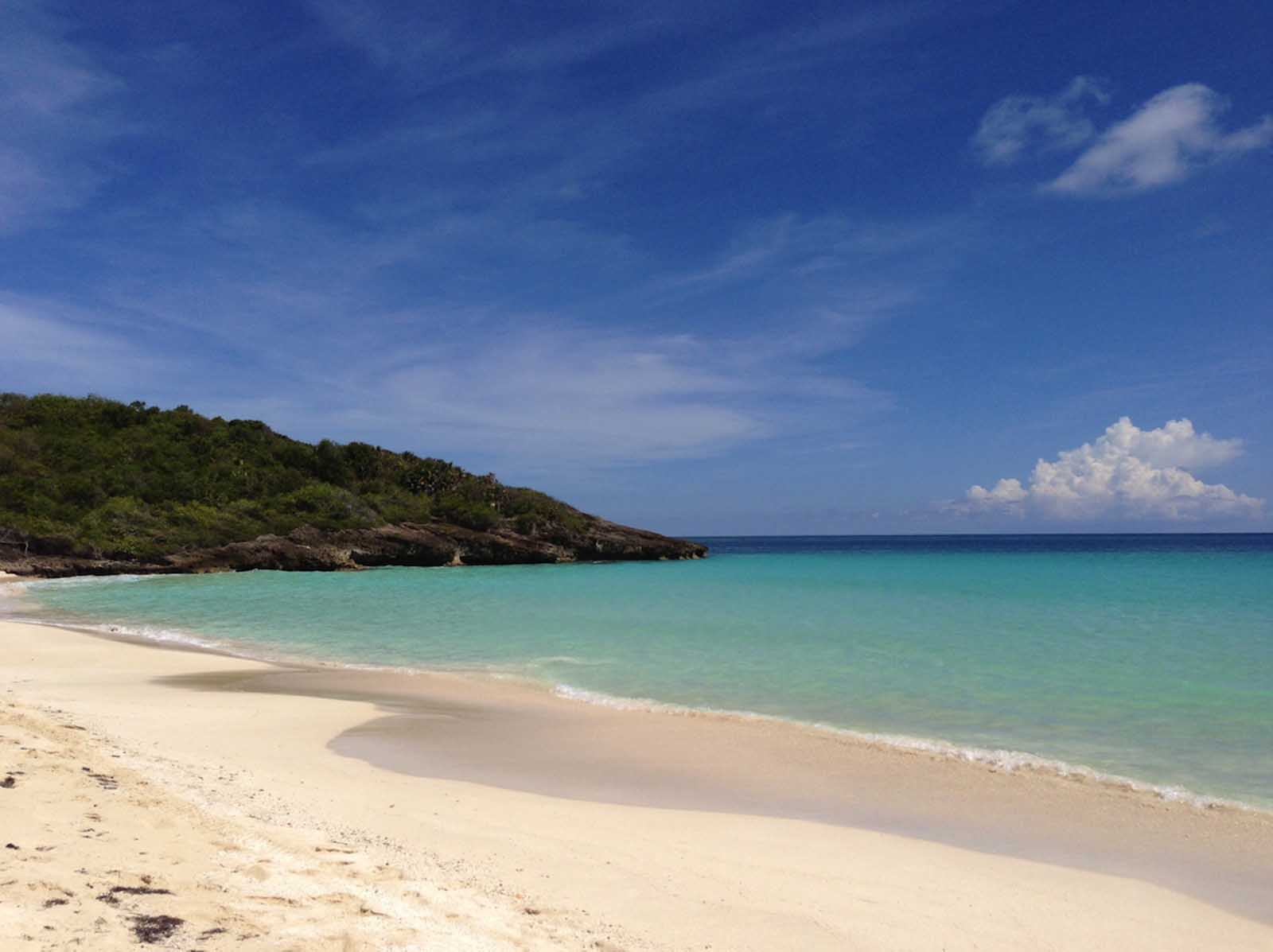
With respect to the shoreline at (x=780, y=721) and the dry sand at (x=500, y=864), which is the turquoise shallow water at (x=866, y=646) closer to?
the shoreline at (x=780, y=721)

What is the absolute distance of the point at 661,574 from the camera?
5184 centimetres

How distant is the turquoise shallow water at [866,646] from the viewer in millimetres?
10055

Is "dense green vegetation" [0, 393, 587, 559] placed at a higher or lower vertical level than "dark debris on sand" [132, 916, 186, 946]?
higher

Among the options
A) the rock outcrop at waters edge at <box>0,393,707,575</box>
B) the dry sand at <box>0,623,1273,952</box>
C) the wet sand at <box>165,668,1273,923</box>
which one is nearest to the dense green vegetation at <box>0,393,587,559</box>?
the rock outcrop at waters edge at <box>0,393,707,575</box>

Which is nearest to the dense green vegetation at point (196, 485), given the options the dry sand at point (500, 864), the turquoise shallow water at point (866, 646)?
the turquoise shallow water at point (866, 646)

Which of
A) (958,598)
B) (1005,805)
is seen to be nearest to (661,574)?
(958,598)

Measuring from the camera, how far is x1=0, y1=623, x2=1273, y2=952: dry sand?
4172 millimetres

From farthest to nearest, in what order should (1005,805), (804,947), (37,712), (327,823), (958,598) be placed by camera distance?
(958,598) → (37,712) → (1005,805) → (327,823) → (804,947)

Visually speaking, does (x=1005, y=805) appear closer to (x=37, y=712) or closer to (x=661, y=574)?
(x=37, y=712)

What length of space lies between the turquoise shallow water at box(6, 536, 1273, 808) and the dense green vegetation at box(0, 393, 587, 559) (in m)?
13.4

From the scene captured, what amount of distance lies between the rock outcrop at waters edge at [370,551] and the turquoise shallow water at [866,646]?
26.2 ft

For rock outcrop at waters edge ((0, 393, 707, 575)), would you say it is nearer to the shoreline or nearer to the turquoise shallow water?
the turquoise shallow water

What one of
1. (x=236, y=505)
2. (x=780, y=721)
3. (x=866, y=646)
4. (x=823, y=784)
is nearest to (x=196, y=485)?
(x=236, y=505)

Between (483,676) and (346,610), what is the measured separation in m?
14.3
